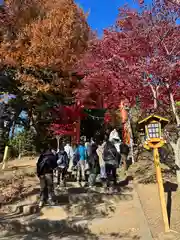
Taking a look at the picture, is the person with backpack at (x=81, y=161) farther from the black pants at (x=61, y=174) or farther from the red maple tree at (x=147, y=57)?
the red maple tree at (x=147, y=57)

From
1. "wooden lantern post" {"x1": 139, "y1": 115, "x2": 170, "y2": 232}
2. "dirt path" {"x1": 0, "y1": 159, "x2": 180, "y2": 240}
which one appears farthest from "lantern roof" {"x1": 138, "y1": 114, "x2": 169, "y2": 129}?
"dirt path" {"x1": 0, "y1": 159, "x2": 180, "y2": 240}

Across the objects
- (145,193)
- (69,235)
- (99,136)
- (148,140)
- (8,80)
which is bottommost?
(69,235)

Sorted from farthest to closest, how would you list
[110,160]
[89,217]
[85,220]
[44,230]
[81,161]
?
1. [81,161]
2. [110,160]
3. [89,217]
4. [85,220]
5. [44,230]

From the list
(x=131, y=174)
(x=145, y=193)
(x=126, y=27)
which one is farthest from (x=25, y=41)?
(x=145, y=193)

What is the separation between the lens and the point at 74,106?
1652 cm

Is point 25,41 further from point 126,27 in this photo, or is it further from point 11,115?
point 126,27

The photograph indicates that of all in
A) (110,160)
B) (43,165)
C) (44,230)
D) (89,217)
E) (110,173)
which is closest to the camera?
(44,230)

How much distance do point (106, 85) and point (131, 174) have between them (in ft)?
12.4

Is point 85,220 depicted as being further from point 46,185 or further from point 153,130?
point 153,130

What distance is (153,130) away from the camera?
6.90m

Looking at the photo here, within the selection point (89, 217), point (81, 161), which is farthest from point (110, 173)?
point (89, 217)

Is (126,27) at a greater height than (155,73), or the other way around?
(126,27)

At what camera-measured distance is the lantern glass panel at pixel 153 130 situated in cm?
685

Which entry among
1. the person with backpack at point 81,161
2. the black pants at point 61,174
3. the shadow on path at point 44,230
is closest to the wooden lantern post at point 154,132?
→ the shadow on path at point 44,230
